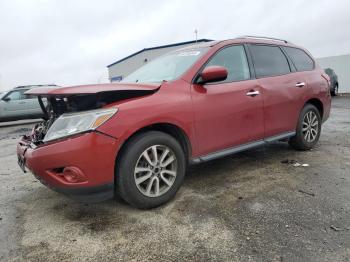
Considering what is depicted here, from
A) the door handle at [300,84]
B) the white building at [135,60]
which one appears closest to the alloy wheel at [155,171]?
the door handle at [300,84]

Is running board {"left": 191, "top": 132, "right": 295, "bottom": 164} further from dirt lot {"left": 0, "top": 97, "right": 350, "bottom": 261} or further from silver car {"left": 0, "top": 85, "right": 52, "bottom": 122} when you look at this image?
silver car {"left": 0, "top": 85, "right": 52, "bottom": 122}

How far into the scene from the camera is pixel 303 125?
16.4ft

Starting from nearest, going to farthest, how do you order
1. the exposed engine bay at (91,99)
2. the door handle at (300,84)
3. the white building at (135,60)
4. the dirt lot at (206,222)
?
the dirt lot at (206,222)
the exposed engine bay at (91,99)
the door handle at (300,84)
the white building at (135,60)

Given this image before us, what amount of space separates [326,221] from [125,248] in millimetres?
1700

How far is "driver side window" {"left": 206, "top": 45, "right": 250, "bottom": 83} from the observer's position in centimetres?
Answer: 389

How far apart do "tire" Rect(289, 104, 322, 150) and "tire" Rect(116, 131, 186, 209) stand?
2385mm

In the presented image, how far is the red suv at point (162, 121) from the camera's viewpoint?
9.36 ft

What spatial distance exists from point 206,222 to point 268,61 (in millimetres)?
2607

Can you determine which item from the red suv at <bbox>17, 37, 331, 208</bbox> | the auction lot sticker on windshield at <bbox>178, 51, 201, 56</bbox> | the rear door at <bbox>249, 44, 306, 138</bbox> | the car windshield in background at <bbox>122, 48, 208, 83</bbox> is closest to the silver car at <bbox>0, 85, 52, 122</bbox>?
the car windshield in background at <bbox>122, 48, 208, 83</bbox>

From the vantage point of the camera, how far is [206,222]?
9.46ft

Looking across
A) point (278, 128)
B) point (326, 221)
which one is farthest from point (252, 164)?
point (326, 221)

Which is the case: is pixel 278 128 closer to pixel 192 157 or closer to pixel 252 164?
pixel 252 164

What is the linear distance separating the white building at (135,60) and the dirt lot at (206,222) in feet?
70.8

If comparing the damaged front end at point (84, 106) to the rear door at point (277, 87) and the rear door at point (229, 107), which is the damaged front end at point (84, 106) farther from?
the rear door at point (277, 87)
